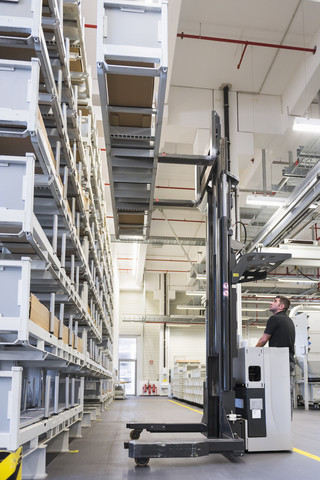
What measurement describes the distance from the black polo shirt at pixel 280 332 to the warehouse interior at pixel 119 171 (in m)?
0.56

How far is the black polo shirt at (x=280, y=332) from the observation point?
603 cm

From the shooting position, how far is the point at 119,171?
5.82m

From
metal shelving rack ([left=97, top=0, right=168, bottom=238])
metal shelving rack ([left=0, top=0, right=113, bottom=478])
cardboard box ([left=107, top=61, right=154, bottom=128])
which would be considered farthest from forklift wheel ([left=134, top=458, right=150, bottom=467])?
cardboard box ([left=107, top=61, right=154, bottom=128])

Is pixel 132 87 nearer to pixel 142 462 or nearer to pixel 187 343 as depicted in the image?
pixel 142 462

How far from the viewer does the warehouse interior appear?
340 centimetres

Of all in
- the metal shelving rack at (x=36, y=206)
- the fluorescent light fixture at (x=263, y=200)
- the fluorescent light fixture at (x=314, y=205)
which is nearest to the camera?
the metal shelving rack at (x=36, y=206)

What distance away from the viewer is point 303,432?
24.3 feet

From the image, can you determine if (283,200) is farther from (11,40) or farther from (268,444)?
(11,40)

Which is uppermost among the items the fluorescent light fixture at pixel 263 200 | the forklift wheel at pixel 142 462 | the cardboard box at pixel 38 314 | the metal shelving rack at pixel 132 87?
the fluorescent light fixture at pixel 263 200

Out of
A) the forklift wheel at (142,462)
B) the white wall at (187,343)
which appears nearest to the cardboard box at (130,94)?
the forklift wheel at (142,462)

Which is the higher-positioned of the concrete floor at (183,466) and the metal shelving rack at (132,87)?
the metal shelving rack at (132,87)

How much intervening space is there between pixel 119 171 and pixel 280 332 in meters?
2.66

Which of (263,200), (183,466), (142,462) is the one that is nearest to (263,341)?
(183,466)

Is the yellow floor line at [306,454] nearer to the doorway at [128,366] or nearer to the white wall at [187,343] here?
the white wall at [187,343]
